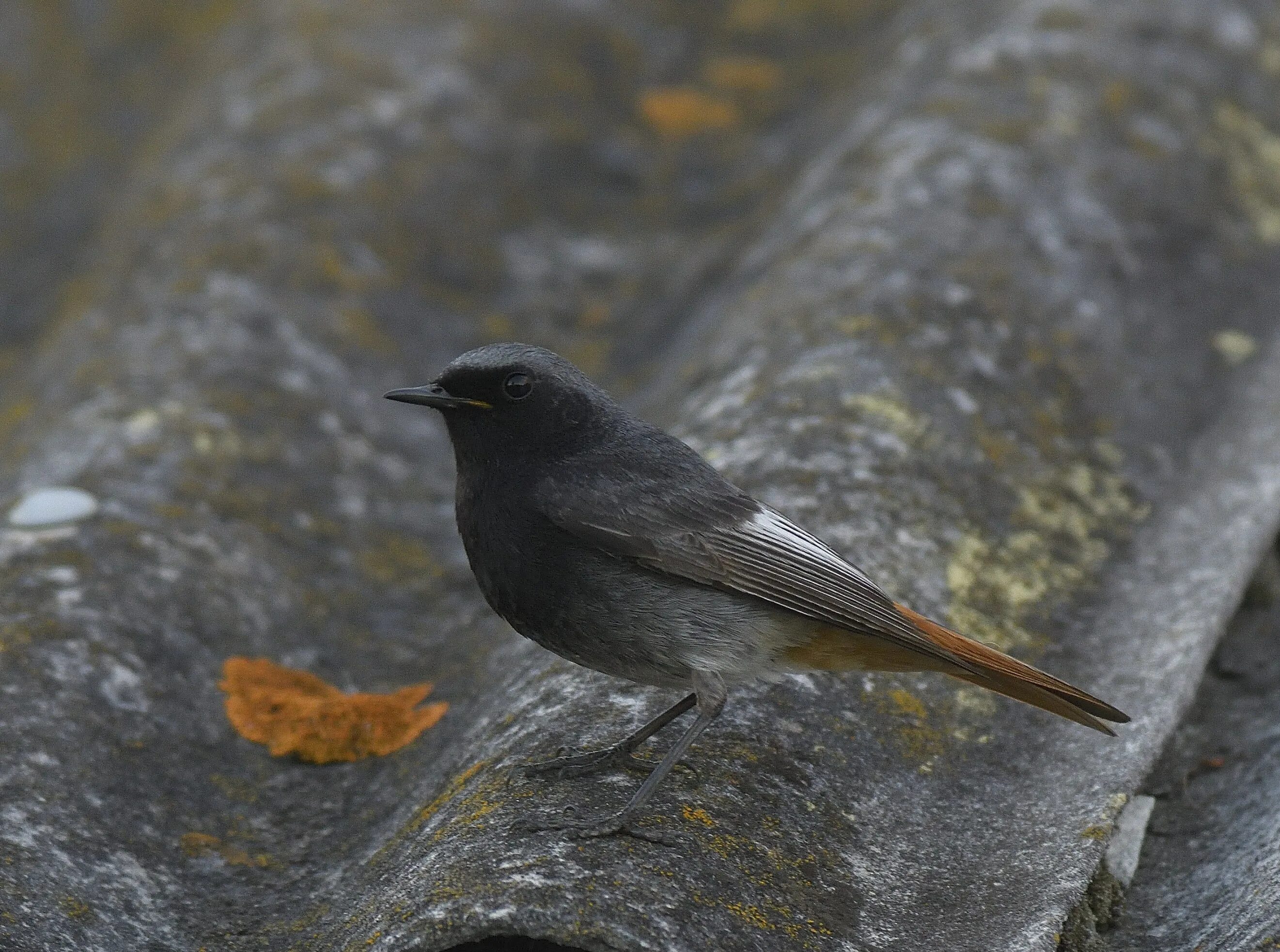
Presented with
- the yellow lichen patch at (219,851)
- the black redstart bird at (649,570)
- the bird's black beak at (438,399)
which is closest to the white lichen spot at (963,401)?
the black redstart bird at (649,570)

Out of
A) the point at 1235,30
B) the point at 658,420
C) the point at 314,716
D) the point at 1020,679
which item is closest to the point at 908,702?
the point at 1020,679

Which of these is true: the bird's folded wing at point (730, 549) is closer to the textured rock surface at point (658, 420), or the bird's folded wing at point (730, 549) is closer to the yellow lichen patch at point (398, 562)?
the textured rock surface at point (658, 420)

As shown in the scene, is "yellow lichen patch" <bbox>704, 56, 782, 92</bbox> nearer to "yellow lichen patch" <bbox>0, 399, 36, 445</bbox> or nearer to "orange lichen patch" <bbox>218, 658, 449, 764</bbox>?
"yellow lichen patch" <bbox>0, 399, 36, 445</bbox>

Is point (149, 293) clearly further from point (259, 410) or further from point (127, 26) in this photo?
point (127, 26)

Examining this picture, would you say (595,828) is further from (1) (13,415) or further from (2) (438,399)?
(1) (13,415)

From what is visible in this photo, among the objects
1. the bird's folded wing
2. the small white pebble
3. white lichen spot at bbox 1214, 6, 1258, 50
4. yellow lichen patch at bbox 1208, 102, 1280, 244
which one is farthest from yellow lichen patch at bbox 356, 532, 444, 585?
white lichen spot at bbox 1214, 6, 1258, 50

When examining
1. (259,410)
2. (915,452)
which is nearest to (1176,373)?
(915,452)

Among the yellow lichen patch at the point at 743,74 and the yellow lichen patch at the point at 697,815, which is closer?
the yellow lichen patch at the point at 697,815
